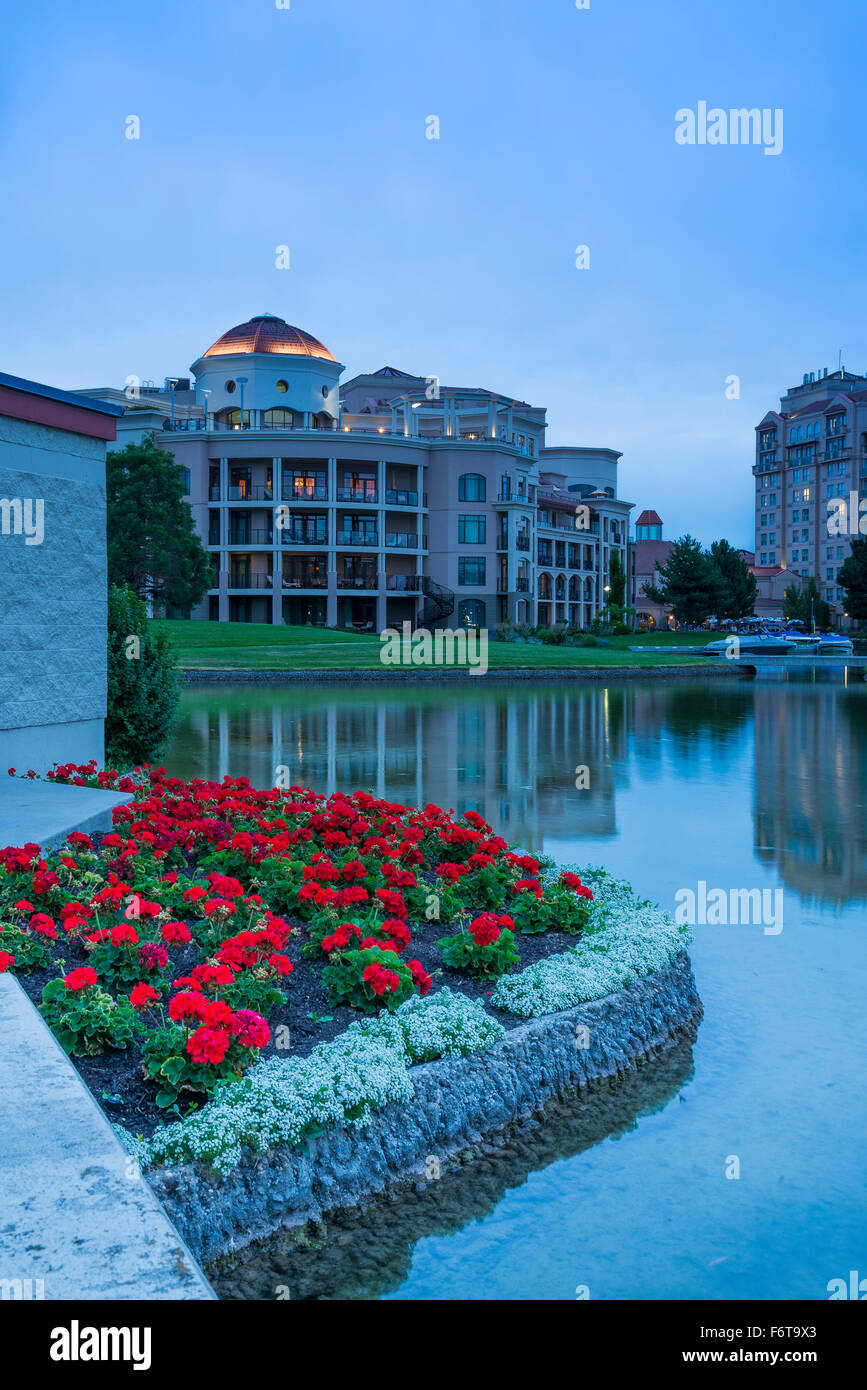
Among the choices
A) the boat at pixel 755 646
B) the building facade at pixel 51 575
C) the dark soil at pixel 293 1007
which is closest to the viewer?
the dark soil at pixel 293 1007

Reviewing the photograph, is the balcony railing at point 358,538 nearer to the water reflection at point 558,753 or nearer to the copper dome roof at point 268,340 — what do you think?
the copper dome roof at point 268,340

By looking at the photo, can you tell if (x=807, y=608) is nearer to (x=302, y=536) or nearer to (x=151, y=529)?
(x=302, y=536)

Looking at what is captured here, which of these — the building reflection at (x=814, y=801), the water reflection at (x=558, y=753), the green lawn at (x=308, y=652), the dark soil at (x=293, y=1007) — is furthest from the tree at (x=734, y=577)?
the dark soil at (x=293, y=1007)

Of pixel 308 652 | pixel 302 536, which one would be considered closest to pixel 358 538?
pixel 302 536

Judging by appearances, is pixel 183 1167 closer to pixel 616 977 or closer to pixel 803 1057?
pixel 616 977

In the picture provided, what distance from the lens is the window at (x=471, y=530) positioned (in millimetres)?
63562

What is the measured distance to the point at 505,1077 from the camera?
538 cm

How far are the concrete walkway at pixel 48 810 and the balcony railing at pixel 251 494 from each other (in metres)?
50.9

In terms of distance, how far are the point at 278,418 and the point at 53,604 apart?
53.4 meters

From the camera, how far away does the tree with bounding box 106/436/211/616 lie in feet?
151

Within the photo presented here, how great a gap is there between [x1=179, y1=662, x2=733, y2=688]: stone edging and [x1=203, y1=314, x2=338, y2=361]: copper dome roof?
30.4 m

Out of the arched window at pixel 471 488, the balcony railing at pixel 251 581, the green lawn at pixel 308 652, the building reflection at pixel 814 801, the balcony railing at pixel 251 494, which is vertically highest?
the arched window at pixel 471 488

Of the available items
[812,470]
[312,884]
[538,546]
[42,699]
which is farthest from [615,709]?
[812,470]
